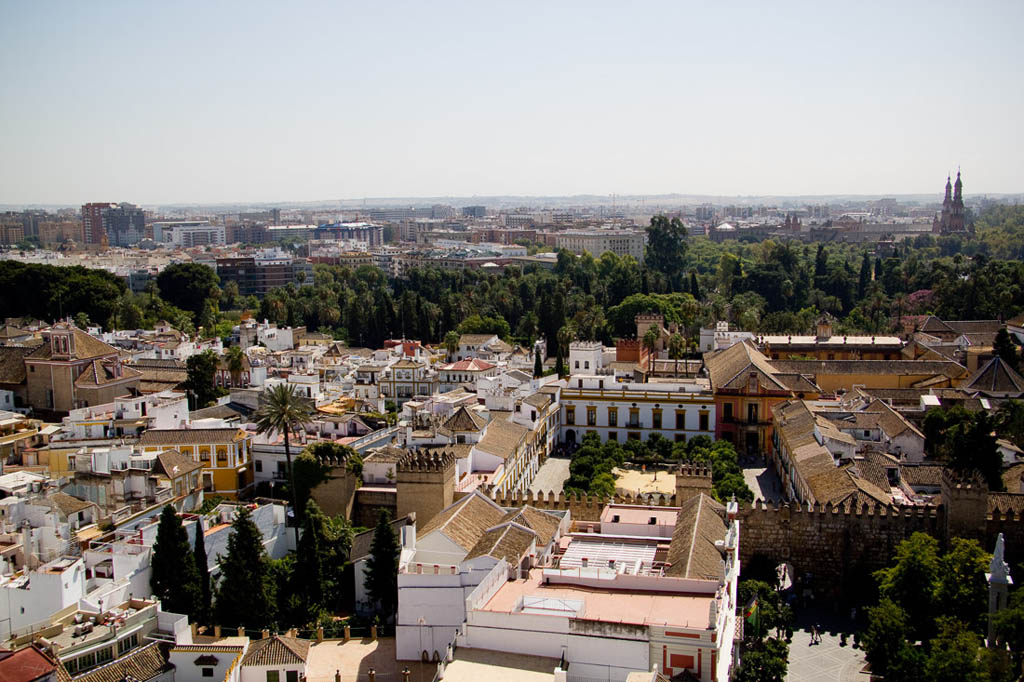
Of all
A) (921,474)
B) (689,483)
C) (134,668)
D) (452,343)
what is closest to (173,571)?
(134,668)

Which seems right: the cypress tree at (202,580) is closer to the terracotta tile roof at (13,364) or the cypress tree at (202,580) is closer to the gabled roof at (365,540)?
the gabled roof at (365,540)

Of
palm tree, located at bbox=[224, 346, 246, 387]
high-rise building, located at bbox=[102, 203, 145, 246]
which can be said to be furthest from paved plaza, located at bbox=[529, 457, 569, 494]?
high-rise building, located at bbox=[102, 203, 145, 246]

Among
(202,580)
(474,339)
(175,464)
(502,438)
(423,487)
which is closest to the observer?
(202,580)

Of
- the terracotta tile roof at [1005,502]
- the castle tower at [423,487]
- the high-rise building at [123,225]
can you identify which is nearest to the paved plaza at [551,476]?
the castle tower at [423,487]

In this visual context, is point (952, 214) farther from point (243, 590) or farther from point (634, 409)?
point (243, 590)

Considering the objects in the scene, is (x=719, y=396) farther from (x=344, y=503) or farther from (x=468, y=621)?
(x=468, y=621)

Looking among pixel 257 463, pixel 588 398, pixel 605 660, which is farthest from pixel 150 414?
pixel 605 660
